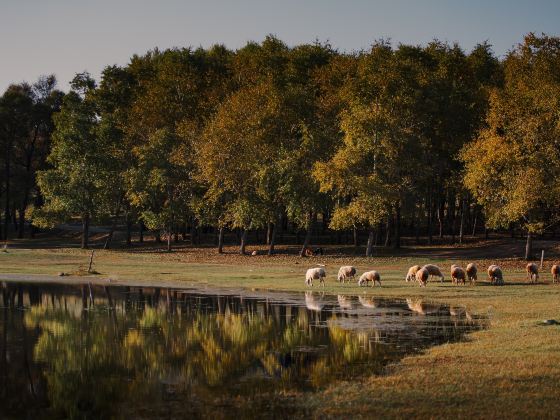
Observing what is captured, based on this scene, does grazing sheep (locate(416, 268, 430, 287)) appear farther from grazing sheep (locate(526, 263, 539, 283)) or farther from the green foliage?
the green foliage

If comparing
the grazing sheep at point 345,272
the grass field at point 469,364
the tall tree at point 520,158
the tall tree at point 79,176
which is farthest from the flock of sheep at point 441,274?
the tall tree at point 79,176

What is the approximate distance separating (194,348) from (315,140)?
5726 centimetres

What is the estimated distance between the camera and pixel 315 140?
270ft

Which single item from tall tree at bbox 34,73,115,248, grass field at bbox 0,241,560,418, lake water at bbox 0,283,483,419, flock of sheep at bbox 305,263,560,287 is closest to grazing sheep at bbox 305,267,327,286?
flock of sheep at bbox 305,263,560,287

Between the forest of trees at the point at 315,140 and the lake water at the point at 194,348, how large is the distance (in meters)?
33.1

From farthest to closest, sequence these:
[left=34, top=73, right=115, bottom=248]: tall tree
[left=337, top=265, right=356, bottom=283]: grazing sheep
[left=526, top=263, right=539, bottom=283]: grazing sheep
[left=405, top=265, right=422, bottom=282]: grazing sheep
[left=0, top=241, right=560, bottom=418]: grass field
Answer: [left=34, top=73, right=115, bottom=248]: tall tree < [left=337, top=265, right=356, bottom=283]: grazing sheep < [left=405, top=265, right=422, bottom=282]: grazing sheep < [left=526, top=263, right=539, bottom=283]: grazing sheep < [left=0, top=241, right=560, bottom=418]: grass field

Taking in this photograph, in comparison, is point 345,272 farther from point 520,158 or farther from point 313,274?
point 520,158

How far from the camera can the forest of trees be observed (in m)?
71.8

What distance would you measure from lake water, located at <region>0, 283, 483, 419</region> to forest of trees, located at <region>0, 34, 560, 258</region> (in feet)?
109

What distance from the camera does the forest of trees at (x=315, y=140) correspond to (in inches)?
2827

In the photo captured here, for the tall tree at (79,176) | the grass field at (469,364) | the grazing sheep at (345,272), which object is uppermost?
the tall tree at (79,176)

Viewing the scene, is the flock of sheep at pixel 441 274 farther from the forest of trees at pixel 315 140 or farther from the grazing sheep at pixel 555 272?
the forest of trees at pixel 315 140

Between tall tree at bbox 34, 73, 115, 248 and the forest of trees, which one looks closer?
the forest of trees

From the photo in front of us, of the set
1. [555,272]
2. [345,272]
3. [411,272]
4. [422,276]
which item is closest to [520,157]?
[555,272]
